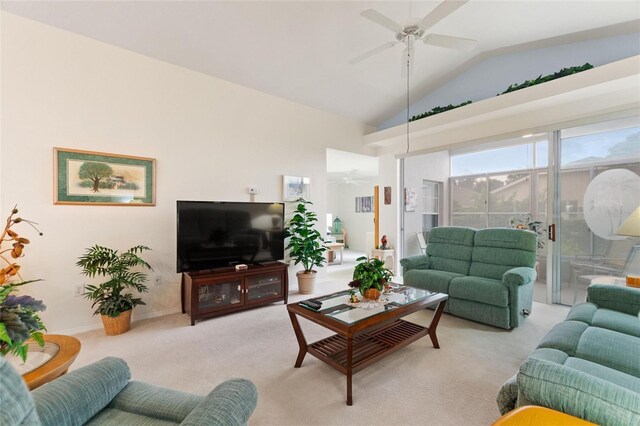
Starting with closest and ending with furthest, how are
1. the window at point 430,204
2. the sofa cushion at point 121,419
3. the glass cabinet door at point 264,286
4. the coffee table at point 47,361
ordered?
the sofa cushion at point 121,419 < the coffee table at point 47,361 < the glass cabinet door at point 264,286 < the window at point 430,204

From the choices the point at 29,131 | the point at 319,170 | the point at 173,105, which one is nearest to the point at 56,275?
the point at 29,131

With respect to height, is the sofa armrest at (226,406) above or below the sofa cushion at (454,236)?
below

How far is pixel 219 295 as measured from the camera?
3.29 metres

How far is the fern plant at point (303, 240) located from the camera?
4.21 m

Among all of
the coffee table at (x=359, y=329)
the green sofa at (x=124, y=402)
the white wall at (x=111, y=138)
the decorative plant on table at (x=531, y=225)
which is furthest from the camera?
the decorative plant on table at (x=531, y=225)

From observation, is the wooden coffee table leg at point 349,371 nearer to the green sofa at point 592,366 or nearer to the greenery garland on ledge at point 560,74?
the green sofa at point 592,366

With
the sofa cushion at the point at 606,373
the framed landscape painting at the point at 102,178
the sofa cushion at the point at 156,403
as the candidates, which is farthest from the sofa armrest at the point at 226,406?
the framed landscape painting at the point at 102,178

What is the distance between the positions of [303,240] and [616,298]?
3.32 m

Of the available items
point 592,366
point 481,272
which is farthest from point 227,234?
point 592,366

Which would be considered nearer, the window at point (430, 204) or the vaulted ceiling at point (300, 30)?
the vaulted ceiling at point (300, 30)

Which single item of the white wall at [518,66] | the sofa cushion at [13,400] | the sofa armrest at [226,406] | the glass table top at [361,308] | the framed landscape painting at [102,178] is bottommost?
the glass table top at [361,308]

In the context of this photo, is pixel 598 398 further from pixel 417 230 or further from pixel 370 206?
pixel 370 206

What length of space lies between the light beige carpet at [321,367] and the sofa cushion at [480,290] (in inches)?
11.8

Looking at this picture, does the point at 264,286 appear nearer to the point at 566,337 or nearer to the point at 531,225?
the point at 566,337
